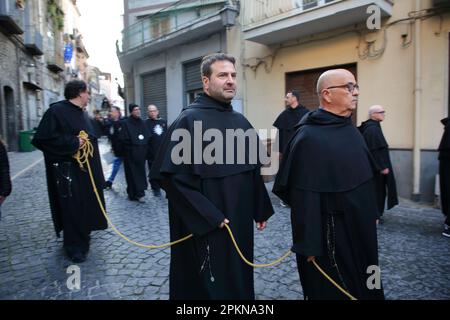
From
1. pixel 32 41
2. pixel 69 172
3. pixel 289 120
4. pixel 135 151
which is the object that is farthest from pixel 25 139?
pixel 69 172

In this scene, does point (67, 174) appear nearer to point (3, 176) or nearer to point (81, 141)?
point (81, 141)

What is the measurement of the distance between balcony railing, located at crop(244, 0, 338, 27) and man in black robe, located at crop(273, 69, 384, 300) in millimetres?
7556

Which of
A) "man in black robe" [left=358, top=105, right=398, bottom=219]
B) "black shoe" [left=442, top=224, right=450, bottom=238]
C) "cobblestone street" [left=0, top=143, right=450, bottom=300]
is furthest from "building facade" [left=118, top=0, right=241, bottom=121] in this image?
"black shoe" [left=442, top=224, right=450, bottom=238]

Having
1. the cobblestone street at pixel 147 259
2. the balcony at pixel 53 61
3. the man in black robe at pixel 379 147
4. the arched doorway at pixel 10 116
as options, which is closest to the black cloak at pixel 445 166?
the cobblestone street at pixel 147 259

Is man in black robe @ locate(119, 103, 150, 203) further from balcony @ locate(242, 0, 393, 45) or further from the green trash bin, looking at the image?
the green trash bin

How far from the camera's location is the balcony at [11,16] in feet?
49.8

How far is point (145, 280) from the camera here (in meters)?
3.75

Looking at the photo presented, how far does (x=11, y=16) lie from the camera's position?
51.3 feet

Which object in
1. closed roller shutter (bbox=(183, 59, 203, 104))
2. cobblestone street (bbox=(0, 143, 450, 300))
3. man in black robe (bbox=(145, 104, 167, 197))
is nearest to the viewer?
cobblestone street (bbox=(0, 143, 450, 300))

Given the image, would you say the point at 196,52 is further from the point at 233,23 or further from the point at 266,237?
the point at 266,237

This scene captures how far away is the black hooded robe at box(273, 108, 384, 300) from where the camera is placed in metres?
2.37

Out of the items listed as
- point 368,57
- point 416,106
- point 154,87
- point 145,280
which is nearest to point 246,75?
point 368,57

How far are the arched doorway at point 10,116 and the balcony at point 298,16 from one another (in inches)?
505

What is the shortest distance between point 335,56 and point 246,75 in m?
3.41
